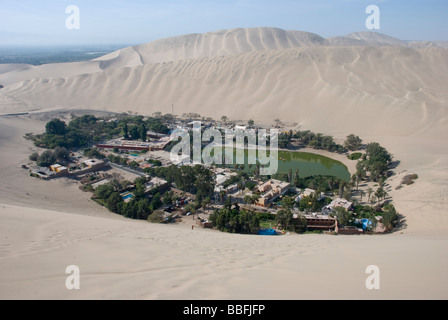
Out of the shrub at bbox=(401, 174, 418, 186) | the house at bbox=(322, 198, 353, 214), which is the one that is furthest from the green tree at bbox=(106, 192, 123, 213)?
the shrub at bbox=(401, 174, 418, 186)

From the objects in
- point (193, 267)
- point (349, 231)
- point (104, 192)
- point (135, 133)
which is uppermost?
point (135, 133)

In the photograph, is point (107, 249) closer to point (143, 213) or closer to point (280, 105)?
point (143, 213)

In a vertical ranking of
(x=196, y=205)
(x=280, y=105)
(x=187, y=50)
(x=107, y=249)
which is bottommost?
(x=196, y=205)

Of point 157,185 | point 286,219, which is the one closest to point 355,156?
point 286,219
